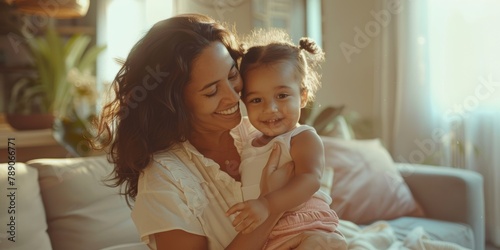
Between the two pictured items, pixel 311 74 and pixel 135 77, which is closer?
pixel 135 77

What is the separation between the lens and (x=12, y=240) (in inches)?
64.5

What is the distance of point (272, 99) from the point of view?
1247 mm

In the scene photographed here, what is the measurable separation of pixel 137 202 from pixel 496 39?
2.60 metres

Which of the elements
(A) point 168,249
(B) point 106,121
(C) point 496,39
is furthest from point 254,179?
(C) point 496,39

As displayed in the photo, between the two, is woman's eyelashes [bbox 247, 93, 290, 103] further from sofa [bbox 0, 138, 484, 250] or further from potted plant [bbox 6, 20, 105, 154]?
potted plant [bbox 6, 20, 105, 154]

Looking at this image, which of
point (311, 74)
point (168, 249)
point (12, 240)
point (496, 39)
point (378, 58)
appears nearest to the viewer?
point (168, 249)

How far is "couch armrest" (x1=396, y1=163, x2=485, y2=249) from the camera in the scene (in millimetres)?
2439

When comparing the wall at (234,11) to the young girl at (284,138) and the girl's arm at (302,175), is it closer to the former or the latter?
the young girl at (284,138)

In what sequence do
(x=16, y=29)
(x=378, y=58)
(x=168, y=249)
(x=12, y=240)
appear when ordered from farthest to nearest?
(x=16, y=29) → (x=378, y=58) → (x=12, y=240) → (x=168, y=249)

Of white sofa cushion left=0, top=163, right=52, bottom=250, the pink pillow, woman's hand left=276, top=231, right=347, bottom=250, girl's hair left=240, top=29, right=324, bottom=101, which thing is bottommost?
the pink pillow

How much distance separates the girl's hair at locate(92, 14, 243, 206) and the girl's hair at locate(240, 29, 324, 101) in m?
0.11

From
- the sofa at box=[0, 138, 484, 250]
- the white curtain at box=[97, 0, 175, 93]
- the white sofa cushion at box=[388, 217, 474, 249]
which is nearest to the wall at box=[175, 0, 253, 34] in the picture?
the white curtain at box=[97, 0, 175, 93]

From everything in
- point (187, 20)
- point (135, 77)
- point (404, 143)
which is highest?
point (187, 20)

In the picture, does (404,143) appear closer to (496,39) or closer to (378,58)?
(378,58)
